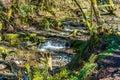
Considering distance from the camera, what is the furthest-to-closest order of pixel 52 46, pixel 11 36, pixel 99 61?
pixel 11 36 → pixel 52 46 → pixel 99 61

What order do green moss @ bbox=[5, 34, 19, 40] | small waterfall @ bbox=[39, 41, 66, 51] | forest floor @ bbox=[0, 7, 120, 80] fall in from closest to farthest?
forest floor @ bbox=[0, 7, 120, 80], small waterfall @ bbox=[39, 41, 66, 51], green moss @ bbox=[5, 34, 19, 40]

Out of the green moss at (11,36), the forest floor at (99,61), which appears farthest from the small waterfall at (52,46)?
the green moss at (11,36)

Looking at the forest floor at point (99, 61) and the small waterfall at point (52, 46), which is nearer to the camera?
the forest floor at point (99, 61)

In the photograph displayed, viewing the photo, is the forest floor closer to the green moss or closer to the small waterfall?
the small waterfall

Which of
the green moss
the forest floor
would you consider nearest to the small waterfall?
the forest floor

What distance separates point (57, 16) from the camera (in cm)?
1286

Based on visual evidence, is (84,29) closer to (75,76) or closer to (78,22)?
(78,22)

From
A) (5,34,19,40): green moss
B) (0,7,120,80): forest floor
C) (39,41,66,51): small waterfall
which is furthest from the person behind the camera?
(5,34,19,40): green moss

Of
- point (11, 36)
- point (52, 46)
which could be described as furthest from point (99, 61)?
point (11, 36)

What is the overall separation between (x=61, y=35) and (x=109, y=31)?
1.86 metres

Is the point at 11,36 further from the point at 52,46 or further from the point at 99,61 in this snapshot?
the point at 99,61

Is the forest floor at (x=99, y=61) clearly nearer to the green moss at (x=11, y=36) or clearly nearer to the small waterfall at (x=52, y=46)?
the small waterfall at (x=52, y=46)

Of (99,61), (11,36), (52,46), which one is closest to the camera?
(99,61)

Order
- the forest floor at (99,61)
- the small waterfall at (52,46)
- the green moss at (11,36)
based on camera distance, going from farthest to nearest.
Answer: the green moss at (11,36) < the small waterfall at (52,46) < the forest floor at (99,61)
